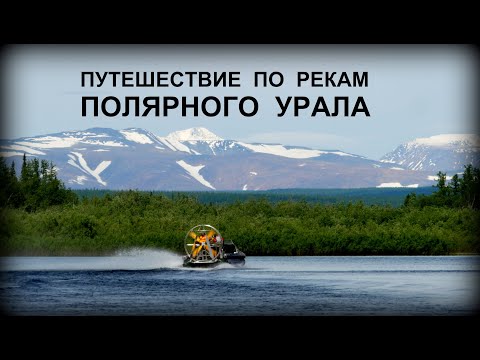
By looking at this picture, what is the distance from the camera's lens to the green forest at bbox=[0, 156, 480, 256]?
765 inches

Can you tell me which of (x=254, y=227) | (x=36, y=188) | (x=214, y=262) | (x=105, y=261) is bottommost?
(x=105, y=261)

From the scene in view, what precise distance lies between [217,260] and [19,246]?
4353 millimetres

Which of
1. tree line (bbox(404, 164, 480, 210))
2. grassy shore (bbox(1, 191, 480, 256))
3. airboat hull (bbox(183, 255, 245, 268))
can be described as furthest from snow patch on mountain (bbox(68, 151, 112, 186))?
tree line (bbox(404, 164, 480, 210))

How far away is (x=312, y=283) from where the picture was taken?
557 inches

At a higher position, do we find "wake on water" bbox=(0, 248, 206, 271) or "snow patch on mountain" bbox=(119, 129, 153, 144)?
"snow patch on mountain" bbox=(119, 129, 153, 144)

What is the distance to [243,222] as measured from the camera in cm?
2289

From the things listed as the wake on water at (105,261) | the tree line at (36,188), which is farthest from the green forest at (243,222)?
the wake on water at (105,261)

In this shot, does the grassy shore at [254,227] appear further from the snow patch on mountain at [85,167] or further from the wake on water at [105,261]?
the snow patch on mountain at [85,167]

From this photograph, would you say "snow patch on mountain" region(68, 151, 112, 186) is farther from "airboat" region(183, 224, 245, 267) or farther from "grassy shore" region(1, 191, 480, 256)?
"airboat" region(183, 224, 245, 267)

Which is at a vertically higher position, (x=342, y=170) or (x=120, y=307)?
(x=342, y=170)

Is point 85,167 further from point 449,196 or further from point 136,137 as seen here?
point 449,196

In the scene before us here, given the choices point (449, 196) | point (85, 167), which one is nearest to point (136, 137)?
point (85, 167)
